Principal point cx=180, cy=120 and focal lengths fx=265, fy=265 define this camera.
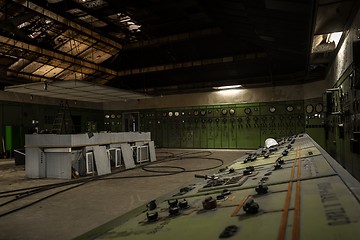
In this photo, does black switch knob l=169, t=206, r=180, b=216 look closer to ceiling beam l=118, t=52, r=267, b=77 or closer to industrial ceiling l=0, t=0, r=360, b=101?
industrial ceiling l=0, t=0, r=360, b=101

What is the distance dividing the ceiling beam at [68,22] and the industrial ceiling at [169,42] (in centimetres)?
3

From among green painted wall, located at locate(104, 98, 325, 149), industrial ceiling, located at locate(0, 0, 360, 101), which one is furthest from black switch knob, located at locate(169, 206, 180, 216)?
green painted wall, located at locate(104, 98, 325, 149)

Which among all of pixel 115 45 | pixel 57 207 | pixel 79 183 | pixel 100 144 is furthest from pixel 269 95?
pixel 57 207

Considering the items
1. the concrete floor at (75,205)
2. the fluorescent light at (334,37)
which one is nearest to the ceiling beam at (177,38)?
the fluorescent light at (334,37)

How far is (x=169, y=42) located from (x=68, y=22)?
3913 mm

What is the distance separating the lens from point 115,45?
Answer: 12.0 m

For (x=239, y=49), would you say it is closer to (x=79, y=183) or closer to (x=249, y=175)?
(x=79, y=183)

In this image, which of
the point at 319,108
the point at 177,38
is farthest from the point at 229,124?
the point at 177,38

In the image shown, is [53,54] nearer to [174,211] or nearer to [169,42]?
[169,42]

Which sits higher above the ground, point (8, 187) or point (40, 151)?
point (40, 151)

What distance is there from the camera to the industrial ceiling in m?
6.04

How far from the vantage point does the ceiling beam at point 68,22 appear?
8.20 meters

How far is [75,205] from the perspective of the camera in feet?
14.9

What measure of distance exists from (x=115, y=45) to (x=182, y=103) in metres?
5.34
